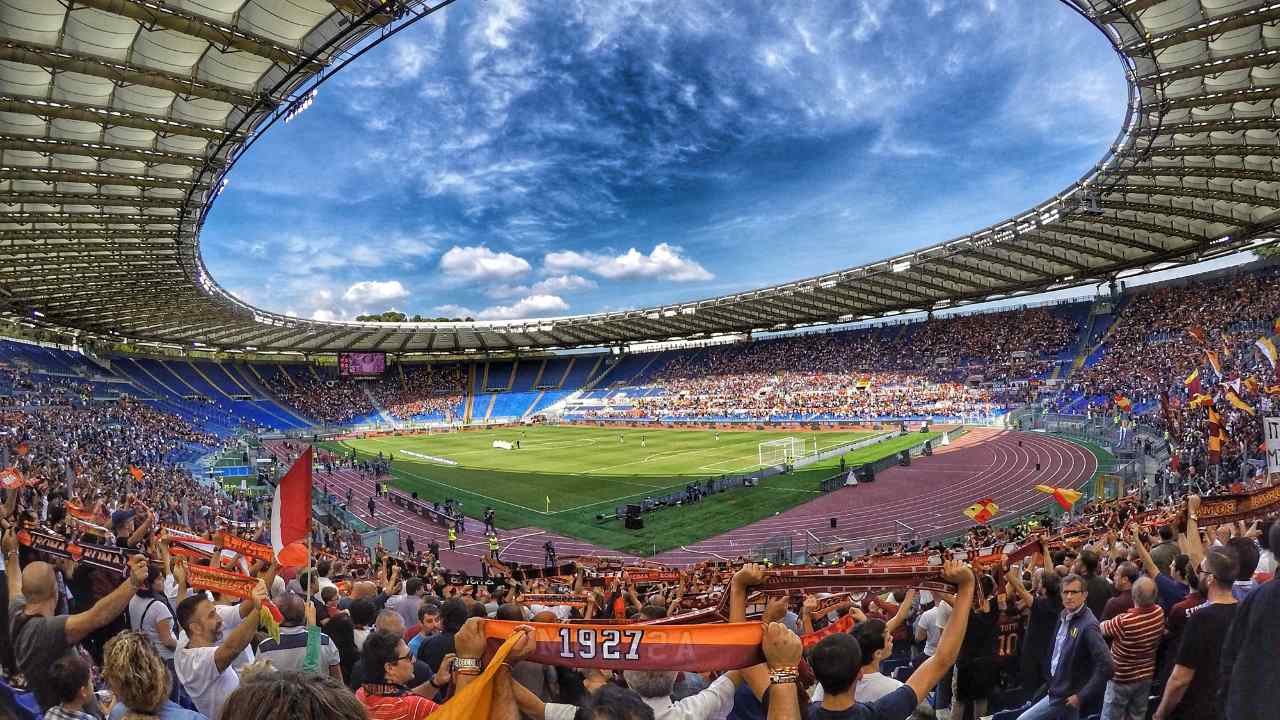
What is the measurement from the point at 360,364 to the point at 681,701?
7768 cm

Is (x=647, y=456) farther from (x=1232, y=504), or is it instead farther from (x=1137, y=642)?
(x=1137, y=642)

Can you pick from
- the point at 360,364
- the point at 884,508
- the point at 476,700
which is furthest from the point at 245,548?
the point at 360,364

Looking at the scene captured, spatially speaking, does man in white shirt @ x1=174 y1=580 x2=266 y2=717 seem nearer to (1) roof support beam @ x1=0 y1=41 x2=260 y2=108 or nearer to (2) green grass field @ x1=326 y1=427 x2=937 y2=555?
(1) roof support beam @ x1=0 y1=41 x2=260 y2=108

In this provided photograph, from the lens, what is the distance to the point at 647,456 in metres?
42.7

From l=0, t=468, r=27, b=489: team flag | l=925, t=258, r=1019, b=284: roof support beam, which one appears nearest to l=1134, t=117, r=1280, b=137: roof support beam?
l=925, t=258, r=1019, b=284: roof support beam

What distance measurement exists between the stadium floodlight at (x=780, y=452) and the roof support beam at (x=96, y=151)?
28.2 m

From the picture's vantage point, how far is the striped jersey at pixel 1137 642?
14.9 feet

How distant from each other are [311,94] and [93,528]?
13422mm

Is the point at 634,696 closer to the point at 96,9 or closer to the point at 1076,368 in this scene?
the point at 96,9

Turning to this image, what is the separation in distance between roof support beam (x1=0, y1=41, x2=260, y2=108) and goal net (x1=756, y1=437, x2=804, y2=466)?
28.1m

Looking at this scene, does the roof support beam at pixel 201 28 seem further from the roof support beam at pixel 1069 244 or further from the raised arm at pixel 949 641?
the roof support beam at pixel 1069 244

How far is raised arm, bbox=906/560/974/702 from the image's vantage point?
125 inches

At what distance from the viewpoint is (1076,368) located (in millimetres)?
46875

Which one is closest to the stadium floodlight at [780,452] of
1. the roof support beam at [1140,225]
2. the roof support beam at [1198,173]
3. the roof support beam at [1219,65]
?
the roof support beam at [1140,225]
